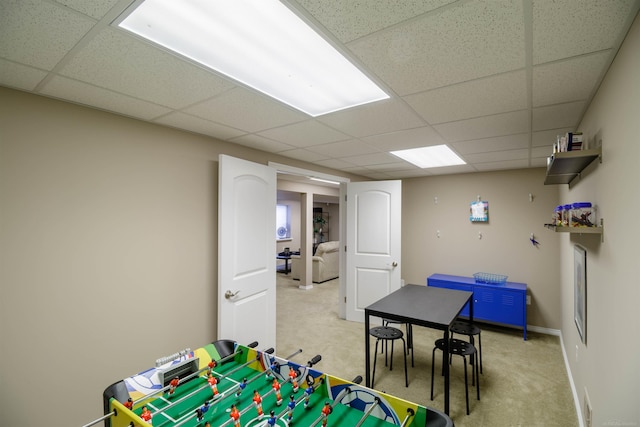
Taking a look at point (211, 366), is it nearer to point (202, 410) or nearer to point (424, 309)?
point (202, 410)

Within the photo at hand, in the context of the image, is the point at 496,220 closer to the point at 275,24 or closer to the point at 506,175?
the point at 506,175

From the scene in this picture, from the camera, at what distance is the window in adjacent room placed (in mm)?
10859

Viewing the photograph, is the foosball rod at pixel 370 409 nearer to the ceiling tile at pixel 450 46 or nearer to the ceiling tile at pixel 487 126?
the ceiling tile at pixel 450 46

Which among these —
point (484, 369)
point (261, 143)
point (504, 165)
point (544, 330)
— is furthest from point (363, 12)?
point (544, 330)

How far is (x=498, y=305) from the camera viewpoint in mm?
3973

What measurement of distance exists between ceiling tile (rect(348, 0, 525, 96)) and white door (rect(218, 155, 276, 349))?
1.68m

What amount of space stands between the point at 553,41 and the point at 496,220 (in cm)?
382

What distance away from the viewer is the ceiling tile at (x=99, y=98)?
5.18ft

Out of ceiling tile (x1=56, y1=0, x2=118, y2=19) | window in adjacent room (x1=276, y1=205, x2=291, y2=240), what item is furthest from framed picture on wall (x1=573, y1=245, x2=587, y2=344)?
window in adjacent room (x1=276, y1=205, x2=291, y2=240)

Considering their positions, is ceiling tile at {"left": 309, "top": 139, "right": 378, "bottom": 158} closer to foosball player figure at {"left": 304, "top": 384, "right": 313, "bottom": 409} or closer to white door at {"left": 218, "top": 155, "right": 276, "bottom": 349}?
white door at {"left": 218, "top": 155, "right": 276, "bottom": 349}

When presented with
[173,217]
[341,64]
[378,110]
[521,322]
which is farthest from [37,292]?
[521,322]

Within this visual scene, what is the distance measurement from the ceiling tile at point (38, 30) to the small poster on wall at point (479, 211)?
15.9 feet

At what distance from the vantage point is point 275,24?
1.14 metres

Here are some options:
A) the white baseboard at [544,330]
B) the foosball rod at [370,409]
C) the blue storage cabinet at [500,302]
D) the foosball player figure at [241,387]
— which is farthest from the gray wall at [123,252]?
the white baseboard at [544,330]
